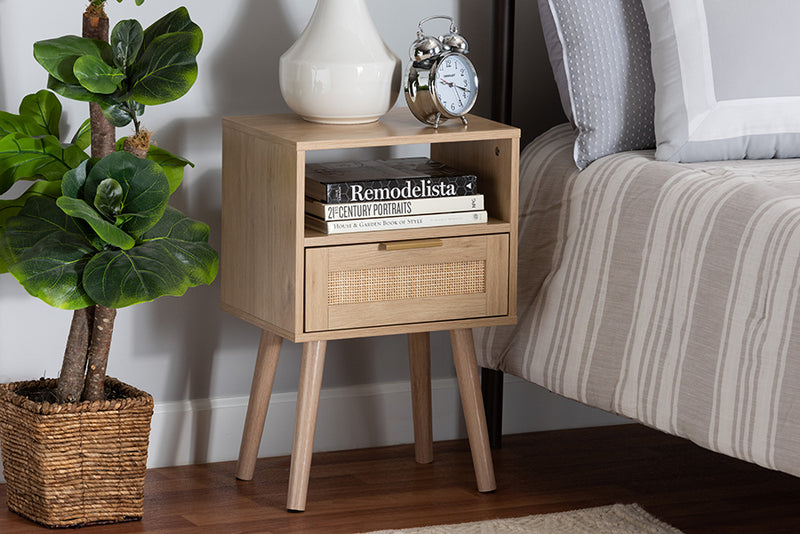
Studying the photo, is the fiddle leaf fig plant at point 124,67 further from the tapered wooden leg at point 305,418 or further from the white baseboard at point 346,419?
the white baseboard at point 346,419

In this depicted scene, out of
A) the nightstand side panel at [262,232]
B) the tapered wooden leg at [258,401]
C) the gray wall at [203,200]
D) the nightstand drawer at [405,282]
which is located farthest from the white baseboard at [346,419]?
the nightstand drawer at [405,282]

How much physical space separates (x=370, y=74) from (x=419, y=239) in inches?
11.1

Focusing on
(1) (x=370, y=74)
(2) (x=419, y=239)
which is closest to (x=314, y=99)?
(1) (x=370, y=74)

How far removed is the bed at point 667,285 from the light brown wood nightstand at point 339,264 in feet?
0.34

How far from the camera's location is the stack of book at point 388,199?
1916mm

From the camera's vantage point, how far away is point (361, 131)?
76.7 inches

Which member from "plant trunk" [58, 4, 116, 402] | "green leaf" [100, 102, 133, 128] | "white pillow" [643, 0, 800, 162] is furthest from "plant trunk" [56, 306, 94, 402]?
"white pillow" [643, 0, 800, 162]

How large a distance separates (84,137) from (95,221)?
332 mm

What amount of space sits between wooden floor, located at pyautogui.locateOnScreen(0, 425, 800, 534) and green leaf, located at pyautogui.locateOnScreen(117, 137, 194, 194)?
55cm

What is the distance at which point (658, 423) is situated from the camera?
1.81 metres

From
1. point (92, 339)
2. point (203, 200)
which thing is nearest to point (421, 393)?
point (203, 200)

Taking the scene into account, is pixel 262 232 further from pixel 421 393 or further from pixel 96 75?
pixel 421 393

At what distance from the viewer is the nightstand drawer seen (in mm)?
1896

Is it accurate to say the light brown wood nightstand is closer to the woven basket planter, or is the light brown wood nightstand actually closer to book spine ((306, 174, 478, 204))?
book spine ((306, 174, 478, 204))
